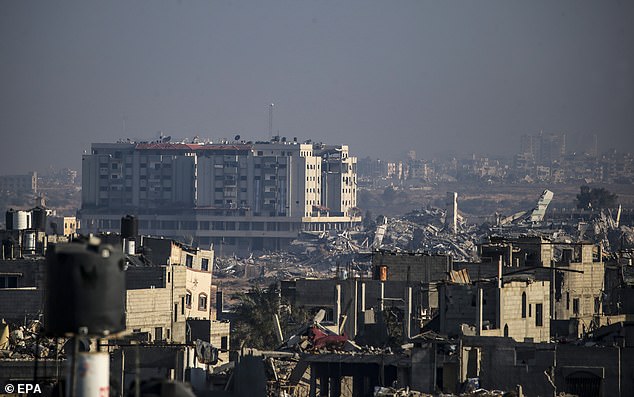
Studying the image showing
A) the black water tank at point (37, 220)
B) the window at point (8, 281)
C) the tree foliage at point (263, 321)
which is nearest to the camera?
the window at point (8, 281)

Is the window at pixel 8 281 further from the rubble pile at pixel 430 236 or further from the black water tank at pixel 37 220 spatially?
the rubble pile at pixel 430 236

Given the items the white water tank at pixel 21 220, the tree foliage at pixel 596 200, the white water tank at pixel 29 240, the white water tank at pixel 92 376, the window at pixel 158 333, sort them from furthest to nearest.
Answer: the tree foliage at pixel 596 200, the white water tank at pixel 21 220, the white water tank at pixel 29 240, the window at pixel 158 333, the white water tank at pixel 92 376

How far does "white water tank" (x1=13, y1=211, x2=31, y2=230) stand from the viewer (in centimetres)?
5316

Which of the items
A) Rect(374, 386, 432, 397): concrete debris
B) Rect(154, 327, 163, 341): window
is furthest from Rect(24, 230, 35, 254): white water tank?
Rect(374, 386, 432, 397): concrete debris

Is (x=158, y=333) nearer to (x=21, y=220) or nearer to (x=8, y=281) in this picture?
(x=8, y=281)

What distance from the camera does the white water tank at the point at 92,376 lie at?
10977 millimetres

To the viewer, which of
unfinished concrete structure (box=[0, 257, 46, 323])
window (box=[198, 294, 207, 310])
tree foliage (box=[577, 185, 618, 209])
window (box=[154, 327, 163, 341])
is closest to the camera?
unfinished concrete structure (box=[0, 257, 46, 323])

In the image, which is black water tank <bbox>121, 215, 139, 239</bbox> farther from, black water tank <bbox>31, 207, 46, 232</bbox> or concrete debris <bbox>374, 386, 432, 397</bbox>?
concrete debris <bbox>374, 386, 432, 397</bbox>

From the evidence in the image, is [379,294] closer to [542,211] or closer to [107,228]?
[542,211]

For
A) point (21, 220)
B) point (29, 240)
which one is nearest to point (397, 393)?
point (29, 240)

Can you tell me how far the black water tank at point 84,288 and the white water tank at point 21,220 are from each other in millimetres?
42311

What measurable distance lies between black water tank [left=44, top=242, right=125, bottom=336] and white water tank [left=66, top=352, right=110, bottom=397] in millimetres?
155

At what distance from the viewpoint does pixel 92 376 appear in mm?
11047

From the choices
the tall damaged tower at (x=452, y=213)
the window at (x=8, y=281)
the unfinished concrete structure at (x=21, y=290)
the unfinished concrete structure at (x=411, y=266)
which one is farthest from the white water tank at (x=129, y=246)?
the tall damaged tower at (x=452, y=213)
